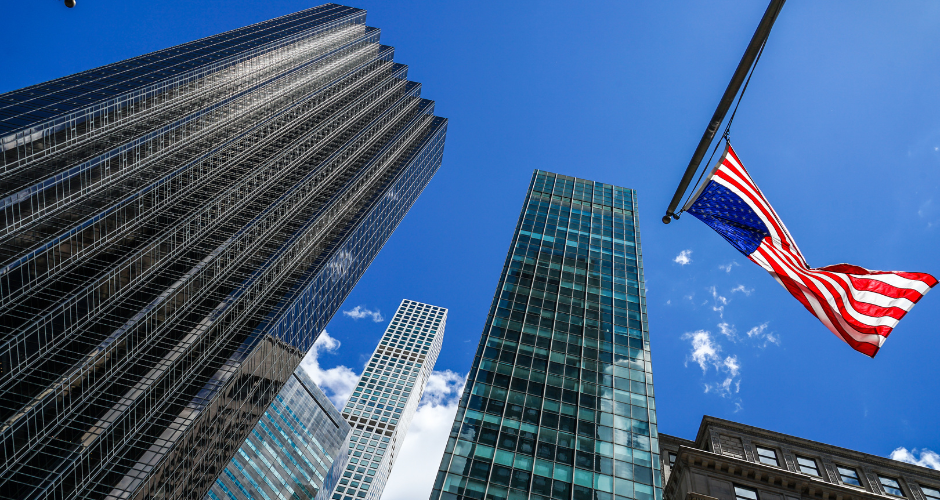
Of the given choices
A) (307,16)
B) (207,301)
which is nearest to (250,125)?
(207,301)

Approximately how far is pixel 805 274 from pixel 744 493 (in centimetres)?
2540

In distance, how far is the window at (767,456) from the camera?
43188 mm

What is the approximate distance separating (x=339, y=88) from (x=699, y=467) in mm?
130212

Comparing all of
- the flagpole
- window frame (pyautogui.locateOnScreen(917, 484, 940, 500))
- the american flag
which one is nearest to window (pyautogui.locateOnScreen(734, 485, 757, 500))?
window frame (pyautogui.locateOnScreen(917, 484, 940, 500))

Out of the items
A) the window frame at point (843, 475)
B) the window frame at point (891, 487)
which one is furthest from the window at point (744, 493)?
the window frame at point (891, 487)

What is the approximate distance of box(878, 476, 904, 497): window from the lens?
4206 centimetres

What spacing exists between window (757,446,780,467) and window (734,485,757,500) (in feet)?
13.7

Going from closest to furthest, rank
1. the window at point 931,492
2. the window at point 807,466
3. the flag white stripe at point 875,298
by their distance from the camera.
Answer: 1. the flag white stripe at point 875,298
2. the window at point 931,492
3. the window at point 807,466

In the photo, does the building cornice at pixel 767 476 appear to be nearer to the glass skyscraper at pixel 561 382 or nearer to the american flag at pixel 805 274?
the glass skyscraper at pixel 561 382

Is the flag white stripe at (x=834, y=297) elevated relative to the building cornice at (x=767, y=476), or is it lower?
lower

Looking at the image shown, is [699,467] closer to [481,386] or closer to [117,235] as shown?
[481,386]

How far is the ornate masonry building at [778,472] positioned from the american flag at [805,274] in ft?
74.5

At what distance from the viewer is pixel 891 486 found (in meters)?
42.5

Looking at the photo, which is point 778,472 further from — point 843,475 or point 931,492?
point 931,492
